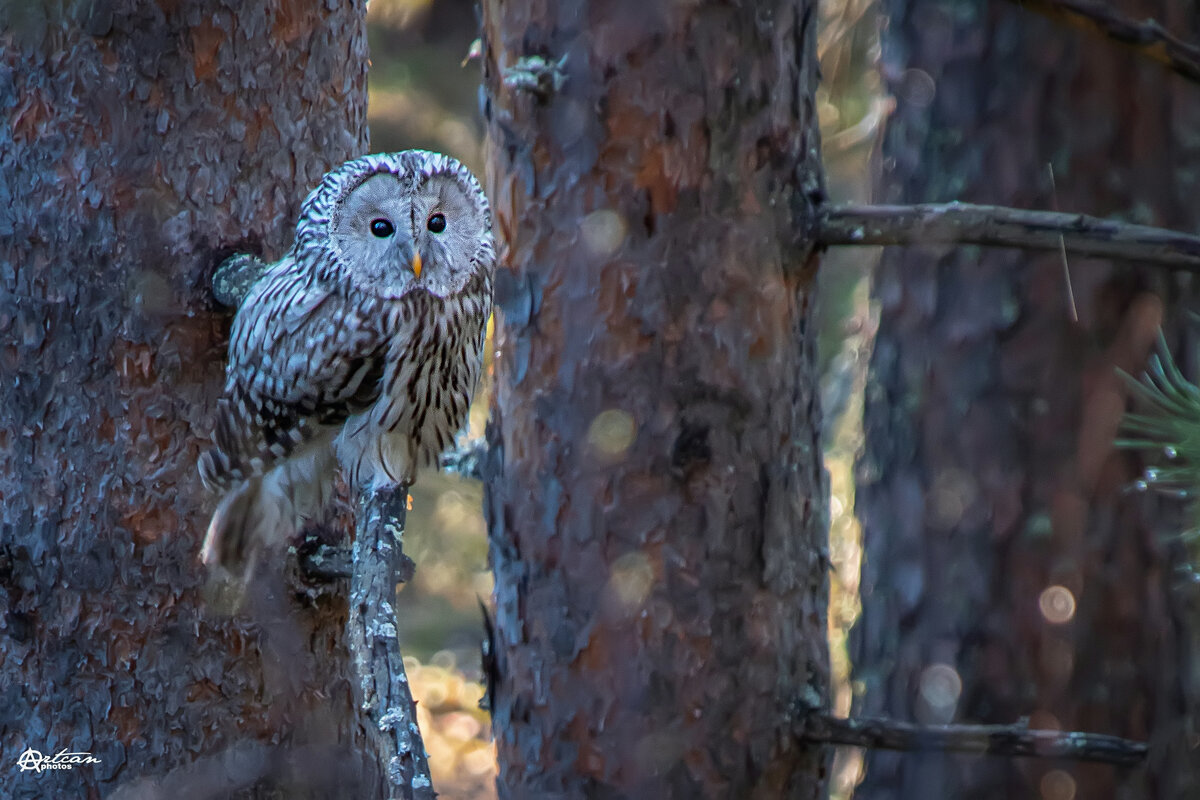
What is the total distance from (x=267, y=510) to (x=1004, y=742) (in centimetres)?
185

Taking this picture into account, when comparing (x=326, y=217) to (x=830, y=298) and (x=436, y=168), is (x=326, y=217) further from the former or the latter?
(x=830, y=298)

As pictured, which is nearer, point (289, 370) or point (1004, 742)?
point (1004, 742)

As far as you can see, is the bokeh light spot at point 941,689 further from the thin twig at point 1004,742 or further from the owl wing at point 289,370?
the owl wing at point 289,370

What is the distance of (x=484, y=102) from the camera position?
2553mm

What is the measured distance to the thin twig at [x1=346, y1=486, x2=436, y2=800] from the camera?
6.02 feet

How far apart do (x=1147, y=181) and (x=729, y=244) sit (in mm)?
1975

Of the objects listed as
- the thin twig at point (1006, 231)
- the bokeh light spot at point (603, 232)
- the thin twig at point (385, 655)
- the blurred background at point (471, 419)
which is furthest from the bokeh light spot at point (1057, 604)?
the thin twig at point (385, 655)

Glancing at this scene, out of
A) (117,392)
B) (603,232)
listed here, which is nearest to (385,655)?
(603,232)

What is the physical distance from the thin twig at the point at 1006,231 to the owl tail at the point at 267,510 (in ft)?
4.91

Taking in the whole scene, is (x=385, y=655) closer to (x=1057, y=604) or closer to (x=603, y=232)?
(x=603, y=232)

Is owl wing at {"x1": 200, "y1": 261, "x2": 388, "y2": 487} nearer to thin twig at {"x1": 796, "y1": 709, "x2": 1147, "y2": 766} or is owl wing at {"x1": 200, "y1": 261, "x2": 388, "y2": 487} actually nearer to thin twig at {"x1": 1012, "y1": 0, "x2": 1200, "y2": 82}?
thin twig at {"x1": 796, "y1": 709, "x2": 1147, "y2": 766}

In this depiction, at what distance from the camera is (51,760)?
2.88 metres

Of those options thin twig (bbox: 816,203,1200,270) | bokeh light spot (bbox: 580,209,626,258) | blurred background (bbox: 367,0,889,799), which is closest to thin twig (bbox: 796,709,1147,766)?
thin twig (bbox: 816,203,1200,270)

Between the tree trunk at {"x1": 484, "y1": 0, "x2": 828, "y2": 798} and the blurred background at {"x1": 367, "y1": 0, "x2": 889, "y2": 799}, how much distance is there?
303 cm
